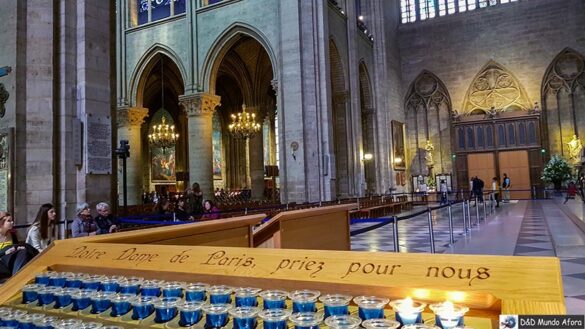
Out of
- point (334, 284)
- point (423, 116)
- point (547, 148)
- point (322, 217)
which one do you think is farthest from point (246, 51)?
point (334, 284)

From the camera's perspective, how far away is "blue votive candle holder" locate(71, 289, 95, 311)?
1.89 metres

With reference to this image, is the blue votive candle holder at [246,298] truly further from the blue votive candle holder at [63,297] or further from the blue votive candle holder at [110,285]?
the blue votive candle holder at [63,297]

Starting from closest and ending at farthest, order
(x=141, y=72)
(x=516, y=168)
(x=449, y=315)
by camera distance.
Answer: (x=449, y=315)
(x=141, y=72)
(x=516, y=168)

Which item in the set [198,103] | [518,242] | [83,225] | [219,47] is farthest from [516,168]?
[83,225]

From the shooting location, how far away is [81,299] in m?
1.90

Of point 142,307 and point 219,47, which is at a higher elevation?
point 219,47

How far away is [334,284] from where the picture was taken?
1.64m

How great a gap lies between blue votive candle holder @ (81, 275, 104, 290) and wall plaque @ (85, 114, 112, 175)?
276 inches

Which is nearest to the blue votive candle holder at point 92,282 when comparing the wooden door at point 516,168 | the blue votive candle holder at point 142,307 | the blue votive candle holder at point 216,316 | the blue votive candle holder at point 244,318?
the blue votive candle holder at point 142,307

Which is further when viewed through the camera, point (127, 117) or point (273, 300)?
point (127, 117)

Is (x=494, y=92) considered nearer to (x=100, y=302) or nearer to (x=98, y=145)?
(x=98, y=145)

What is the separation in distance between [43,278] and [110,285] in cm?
49

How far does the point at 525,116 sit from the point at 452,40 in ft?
20.7

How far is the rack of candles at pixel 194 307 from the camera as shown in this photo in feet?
4.42
